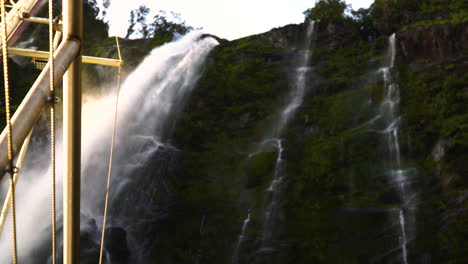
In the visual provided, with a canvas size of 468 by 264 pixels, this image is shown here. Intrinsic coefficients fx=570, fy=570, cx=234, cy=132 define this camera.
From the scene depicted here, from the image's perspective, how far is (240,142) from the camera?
2625 cm

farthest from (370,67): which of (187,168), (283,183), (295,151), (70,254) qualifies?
(70,254)

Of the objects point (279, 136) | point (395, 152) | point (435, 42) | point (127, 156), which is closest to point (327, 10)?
point (435, 42)

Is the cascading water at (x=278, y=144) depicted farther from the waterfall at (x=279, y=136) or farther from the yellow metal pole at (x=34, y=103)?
the yellow metal pole at (x=34, y=103)

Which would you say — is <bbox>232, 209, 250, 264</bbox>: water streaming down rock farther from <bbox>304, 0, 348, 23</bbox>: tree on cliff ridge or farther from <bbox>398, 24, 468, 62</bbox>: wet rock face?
<bbox>304, 0, 348, 23</bbox>: tree on cliff ridge

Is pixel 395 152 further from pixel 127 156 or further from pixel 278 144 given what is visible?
pixel 127 156

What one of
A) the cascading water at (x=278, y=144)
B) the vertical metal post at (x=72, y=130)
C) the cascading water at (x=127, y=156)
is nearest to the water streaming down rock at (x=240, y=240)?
the cascading water at (x=278, y=144)

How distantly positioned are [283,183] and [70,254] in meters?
19.7

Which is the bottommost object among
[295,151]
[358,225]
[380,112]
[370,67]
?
[358,225]

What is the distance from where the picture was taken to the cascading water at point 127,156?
837 inches

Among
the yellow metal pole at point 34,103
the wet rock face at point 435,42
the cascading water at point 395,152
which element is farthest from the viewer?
the wet rock face at point 435,42

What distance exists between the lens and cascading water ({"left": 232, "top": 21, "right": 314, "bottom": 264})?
21.0 meters

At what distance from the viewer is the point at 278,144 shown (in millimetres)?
25453

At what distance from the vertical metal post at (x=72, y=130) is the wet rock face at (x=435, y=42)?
986 inches

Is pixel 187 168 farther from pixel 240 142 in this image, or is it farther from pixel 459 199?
pixel 459 199
